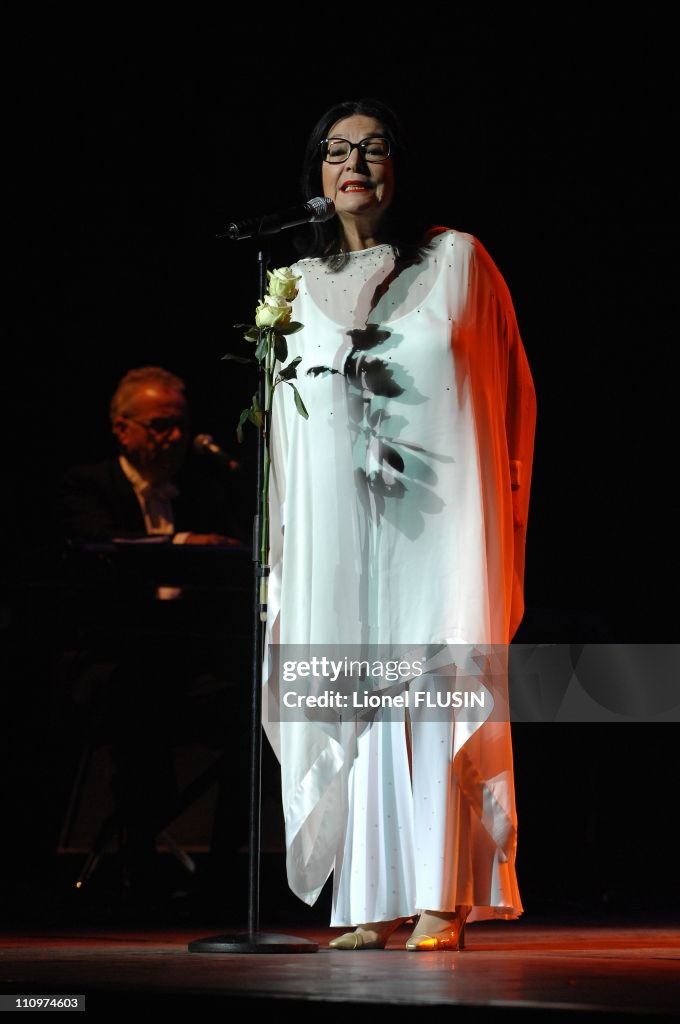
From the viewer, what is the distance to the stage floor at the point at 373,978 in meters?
2.01

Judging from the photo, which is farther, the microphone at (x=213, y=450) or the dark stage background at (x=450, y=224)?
the microphone at (x=213, y=450)

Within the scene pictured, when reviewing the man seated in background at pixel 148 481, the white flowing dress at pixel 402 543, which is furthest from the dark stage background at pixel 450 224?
the white flowing dress at pixel 402 543

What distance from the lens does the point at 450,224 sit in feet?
17.9

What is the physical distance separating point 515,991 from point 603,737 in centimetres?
280

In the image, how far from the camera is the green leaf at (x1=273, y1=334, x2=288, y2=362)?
3.26 metres

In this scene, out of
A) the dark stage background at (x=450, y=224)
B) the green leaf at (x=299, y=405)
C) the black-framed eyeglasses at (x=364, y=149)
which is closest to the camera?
the green leaf at (x=299, y=405)

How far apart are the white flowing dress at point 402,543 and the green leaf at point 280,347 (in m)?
0.09

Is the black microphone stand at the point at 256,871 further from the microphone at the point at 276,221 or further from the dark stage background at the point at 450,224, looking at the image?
the dark stage background at the point at 450,224

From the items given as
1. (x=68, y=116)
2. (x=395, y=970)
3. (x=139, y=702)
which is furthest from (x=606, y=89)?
(x=395, y=970)

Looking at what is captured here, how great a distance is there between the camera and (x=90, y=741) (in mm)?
4910

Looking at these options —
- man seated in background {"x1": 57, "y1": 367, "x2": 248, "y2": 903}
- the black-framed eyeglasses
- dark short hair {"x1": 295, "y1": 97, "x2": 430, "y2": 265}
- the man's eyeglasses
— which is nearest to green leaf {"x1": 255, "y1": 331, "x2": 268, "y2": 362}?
dark short hair {"x1": 295, "y1": 97, "x2": 430, "y2": 265}

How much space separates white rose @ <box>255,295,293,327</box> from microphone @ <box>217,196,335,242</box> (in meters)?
0.15

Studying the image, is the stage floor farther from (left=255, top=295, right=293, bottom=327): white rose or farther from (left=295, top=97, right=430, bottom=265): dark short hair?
(left=295, top=97, right=430, bottom=265): dark short hair

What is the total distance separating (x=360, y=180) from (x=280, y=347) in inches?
16.5
